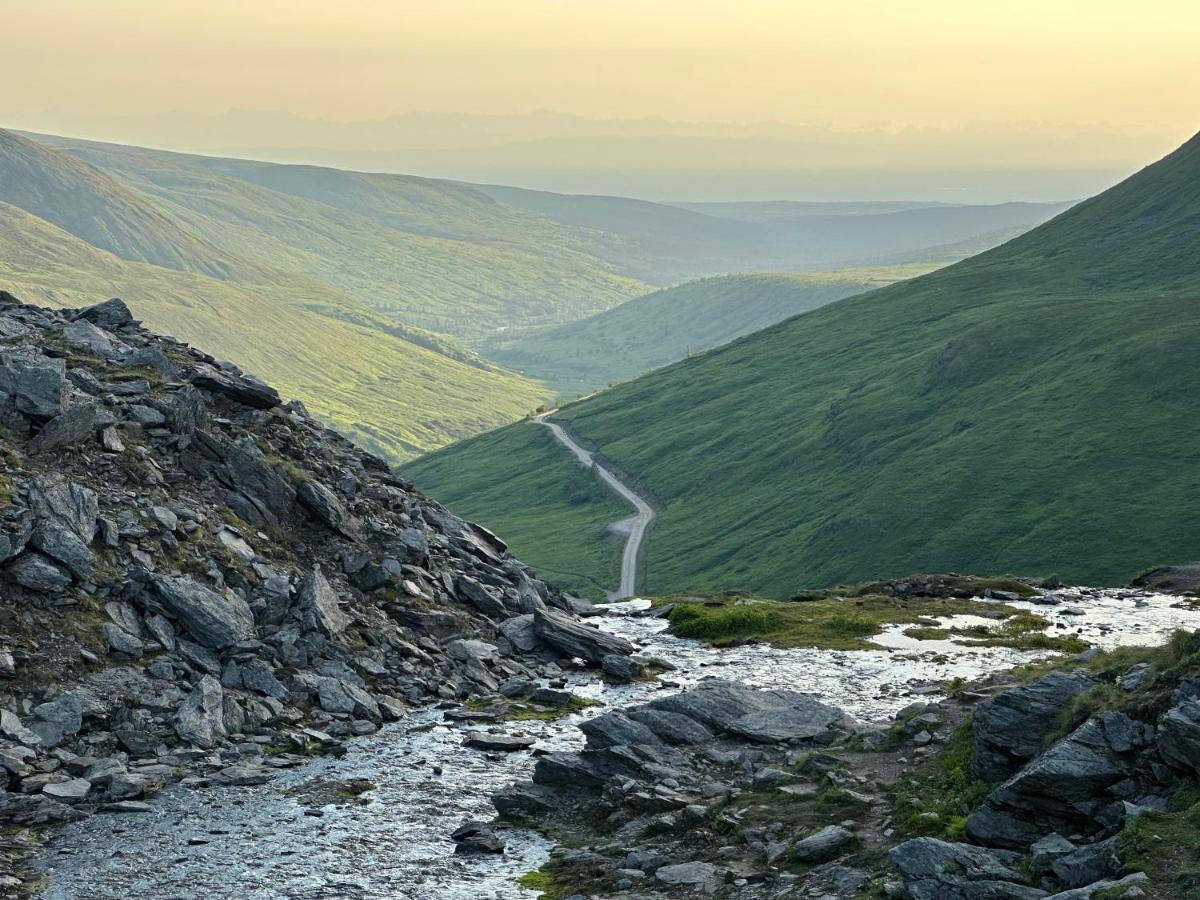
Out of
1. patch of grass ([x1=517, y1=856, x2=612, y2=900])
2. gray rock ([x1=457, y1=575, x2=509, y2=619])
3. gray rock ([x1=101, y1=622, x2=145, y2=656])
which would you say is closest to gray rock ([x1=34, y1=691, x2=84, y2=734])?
gray rock ([x1=101, y1=622, x2=145, y2=656])

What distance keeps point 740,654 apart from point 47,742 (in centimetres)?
4695

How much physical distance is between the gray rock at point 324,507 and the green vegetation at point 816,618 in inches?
1120

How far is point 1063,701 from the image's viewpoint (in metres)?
44.9

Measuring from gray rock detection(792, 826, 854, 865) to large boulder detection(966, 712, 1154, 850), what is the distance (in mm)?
4775

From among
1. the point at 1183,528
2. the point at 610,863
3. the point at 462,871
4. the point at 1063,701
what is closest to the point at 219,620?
the point at 462,871

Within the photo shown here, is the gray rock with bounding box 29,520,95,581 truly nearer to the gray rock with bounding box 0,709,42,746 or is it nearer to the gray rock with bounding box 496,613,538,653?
the gray rock with bounding box 0,709,42,746

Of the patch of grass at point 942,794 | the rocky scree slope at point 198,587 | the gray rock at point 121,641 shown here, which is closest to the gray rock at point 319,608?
the rocky scree slope at point 198,587

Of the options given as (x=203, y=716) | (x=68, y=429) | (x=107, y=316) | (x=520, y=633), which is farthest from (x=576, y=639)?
(x=107, y=316)

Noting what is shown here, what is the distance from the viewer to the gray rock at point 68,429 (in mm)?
72250

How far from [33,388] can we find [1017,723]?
59242 millimetres

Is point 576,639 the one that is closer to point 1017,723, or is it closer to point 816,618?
point 816,618

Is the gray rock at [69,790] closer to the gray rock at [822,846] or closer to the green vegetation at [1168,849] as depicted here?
the gray rock at [822,846]

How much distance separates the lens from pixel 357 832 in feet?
166

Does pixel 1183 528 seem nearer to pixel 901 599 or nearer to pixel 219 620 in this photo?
pixel 901 599
